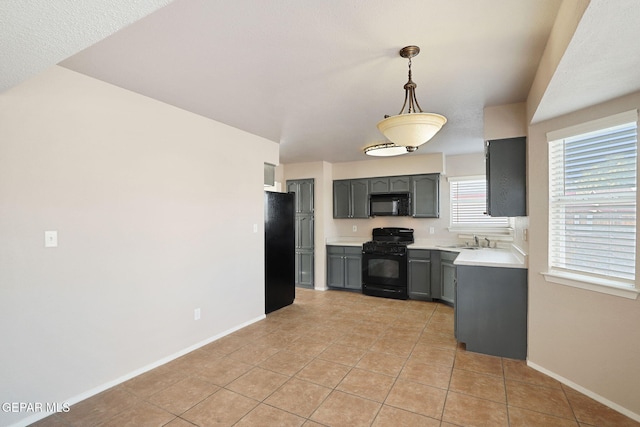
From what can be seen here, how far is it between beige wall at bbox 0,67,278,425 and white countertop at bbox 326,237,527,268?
272 cm

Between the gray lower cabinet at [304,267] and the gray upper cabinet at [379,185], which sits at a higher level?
the gray upper cabinet at [379,185]

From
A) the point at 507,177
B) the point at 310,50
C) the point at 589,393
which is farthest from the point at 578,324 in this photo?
the point at 310,50

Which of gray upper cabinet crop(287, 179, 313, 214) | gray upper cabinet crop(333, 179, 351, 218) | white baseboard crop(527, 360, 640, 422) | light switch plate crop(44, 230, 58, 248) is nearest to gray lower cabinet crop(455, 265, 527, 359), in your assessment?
white baseboard crop(527, 360, 640, 422)

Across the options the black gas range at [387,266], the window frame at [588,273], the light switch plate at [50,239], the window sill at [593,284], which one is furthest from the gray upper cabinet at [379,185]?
the light switch plate at [50,239]

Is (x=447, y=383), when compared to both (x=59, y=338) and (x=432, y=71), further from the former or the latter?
(x=59, y=338)

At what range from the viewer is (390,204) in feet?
18.8

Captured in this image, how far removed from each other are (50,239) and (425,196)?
497 centimetres

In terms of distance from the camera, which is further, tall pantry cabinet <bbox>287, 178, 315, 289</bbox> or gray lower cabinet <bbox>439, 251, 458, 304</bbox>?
tall pantry cabinet <bbox>287, 178, 315, 289</bbox>

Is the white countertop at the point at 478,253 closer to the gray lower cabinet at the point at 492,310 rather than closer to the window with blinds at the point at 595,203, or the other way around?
the gray lower cabinet at the point at 492,310

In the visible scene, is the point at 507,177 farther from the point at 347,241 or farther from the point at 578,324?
the point at 347,241

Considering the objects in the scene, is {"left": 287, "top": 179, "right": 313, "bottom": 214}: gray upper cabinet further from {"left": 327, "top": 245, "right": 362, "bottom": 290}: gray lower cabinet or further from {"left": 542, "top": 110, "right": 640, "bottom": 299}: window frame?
{"left": 542, "top": 110, "right": 640, "bottom": 299}: window frame

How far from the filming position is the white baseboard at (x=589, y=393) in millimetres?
2130

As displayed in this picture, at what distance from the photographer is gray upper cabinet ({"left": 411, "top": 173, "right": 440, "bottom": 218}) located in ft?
17.8

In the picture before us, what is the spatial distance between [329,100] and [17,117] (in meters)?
2.29
